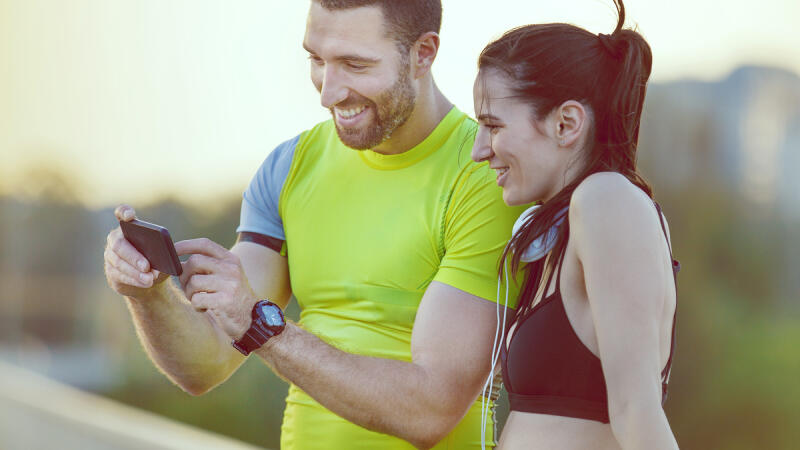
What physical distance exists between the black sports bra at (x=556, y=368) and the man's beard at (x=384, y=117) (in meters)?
0.62

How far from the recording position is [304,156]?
2.36m

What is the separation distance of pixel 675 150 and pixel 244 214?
154 inches

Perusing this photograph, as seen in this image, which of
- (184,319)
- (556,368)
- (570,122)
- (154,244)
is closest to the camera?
(556,368)

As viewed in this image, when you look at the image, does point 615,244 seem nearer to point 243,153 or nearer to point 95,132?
point 243,153

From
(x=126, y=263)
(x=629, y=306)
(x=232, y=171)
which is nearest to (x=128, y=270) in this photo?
(x=126, y=263)

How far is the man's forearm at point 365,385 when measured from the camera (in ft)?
6.25

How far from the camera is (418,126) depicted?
2.16 meters

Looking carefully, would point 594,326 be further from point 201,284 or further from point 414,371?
point 201,284

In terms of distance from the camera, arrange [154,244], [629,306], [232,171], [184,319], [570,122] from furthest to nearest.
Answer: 1. [232,171]
2. [184,319]
3. [154,244]
4. [570,122]
5. [629,306]

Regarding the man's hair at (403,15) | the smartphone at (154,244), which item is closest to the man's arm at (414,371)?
the smartphone at (154,244)

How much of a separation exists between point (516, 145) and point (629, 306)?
40 cm

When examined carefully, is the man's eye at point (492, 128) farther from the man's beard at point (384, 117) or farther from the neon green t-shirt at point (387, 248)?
the man's beard at point (384, 117)

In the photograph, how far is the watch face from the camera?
74.5 inches

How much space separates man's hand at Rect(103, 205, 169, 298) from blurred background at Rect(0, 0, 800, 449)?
751 mm
